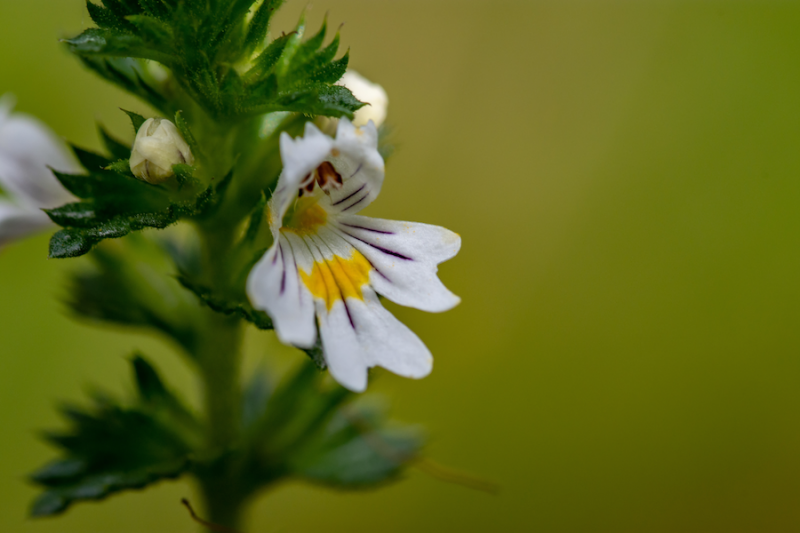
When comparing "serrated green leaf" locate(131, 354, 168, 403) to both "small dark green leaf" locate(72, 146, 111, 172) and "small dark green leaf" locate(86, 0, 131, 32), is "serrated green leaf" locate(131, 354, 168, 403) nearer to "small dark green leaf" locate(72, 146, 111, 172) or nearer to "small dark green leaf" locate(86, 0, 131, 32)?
"small dark green leaf" locate(72, 146, 111, 172)

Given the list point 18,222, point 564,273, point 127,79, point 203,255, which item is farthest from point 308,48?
point 564,273

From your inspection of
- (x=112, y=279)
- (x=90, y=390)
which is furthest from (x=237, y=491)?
(x=112, y=279)

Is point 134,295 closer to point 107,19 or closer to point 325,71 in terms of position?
point 107,19

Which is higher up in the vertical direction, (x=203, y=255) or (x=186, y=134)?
(x=186, y=134)

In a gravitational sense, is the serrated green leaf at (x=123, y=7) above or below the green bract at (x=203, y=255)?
above

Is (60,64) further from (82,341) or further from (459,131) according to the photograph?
(459,131)

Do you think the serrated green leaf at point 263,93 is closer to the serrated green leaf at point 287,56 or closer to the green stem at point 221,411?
the serrated green leaf at point 287,56

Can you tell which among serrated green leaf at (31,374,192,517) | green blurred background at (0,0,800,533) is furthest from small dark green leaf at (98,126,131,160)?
green blurred background at (0,0,800,533)

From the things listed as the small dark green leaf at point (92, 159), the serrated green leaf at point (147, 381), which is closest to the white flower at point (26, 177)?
the small dark green leaf at point (92, 159)
